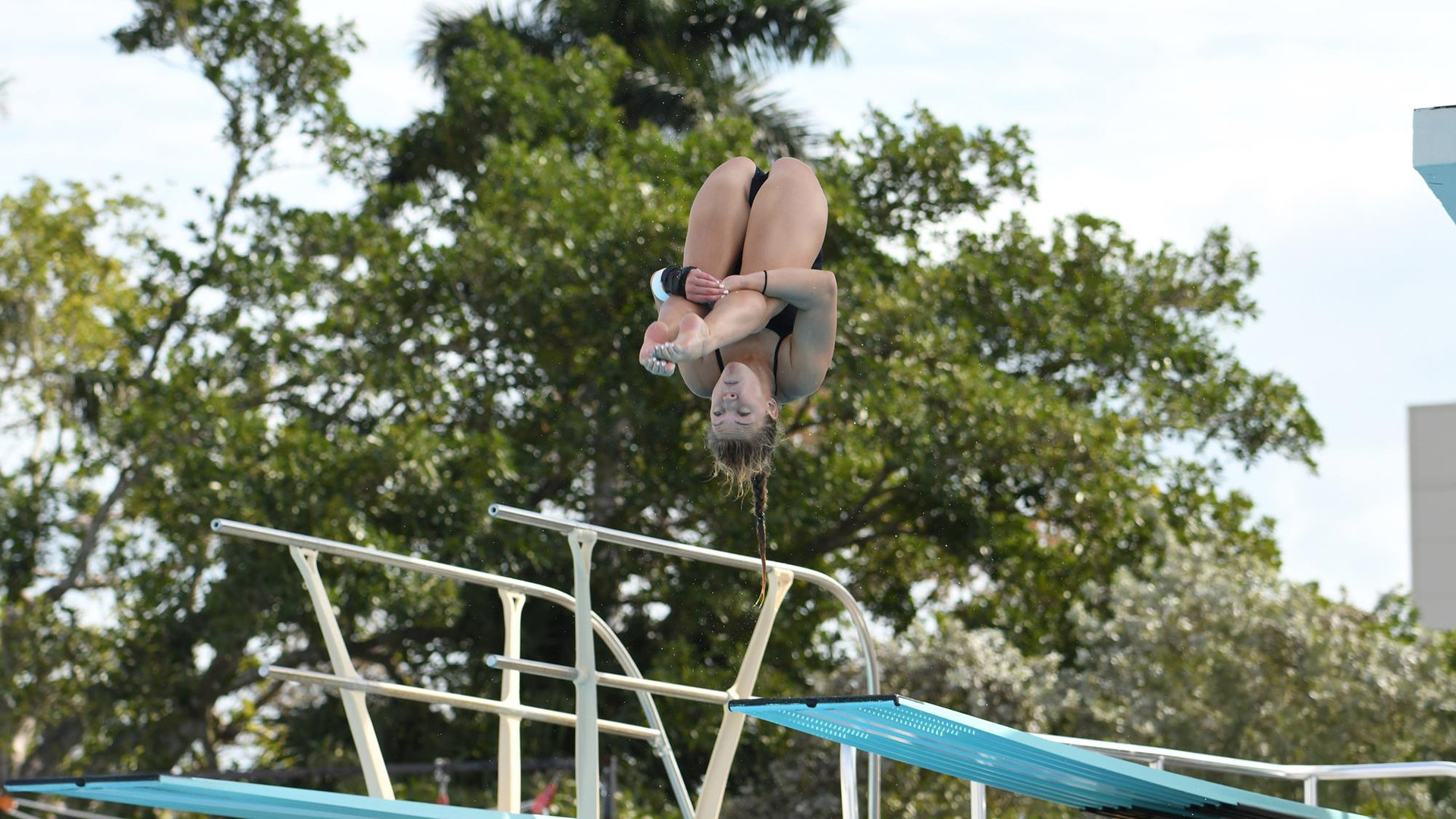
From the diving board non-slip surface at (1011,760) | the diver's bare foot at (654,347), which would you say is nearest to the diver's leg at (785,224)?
the diver's bare foot at (654,347)

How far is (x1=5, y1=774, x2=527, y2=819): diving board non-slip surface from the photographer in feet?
9.95

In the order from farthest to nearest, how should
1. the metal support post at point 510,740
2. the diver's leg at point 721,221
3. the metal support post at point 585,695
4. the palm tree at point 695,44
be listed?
the palm tree at point 695,44
the metal support post at point 510,740
the diver's leg at point 721,221
the metal support post at point 585,695

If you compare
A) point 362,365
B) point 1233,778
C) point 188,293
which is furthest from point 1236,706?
point 188,293

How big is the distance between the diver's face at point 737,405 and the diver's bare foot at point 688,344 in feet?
1.78

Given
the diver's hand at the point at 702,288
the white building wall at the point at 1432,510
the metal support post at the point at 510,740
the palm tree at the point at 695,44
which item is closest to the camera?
the diver's hand at the point at 702,288

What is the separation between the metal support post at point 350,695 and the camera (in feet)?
13.7

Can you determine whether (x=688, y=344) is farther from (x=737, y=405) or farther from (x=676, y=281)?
(x=737, y=405)

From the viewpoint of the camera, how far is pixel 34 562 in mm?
12555

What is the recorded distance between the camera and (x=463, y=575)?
13.6 ft

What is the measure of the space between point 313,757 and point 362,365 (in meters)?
2.99

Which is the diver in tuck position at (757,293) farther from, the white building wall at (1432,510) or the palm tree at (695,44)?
the white building wall at (1432,510)

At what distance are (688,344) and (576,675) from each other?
1057mm

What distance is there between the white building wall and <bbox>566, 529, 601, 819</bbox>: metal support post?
1063 inches

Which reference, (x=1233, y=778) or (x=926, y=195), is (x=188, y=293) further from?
(x=1233, y=778)
